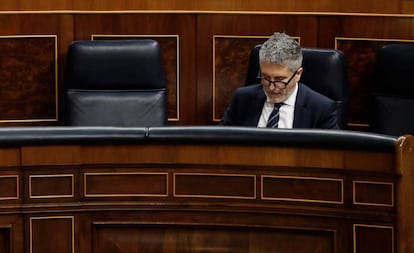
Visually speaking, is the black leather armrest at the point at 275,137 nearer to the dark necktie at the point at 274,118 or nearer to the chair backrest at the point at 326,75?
the dark necktie at the point at 274,118

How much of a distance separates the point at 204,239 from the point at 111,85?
128 cm

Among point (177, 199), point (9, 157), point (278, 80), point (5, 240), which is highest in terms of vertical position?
point (278, 80)

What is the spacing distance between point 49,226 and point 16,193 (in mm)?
135

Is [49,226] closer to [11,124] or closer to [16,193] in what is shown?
[16,193]

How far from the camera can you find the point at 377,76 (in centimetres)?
402

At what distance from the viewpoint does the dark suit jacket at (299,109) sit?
342 centimetres

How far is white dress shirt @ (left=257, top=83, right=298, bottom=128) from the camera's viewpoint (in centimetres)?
342

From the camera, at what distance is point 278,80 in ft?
11.1

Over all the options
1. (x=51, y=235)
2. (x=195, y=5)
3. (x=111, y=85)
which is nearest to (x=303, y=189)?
(x=51, y=235)

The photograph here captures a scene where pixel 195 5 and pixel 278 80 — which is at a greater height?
pixel 195 5

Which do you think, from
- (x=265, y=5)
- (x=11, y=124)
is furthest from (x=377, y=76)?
(x=11, y=124)

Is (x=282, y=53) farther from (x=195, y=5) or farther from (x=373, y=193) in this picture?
(x=195, y=5)

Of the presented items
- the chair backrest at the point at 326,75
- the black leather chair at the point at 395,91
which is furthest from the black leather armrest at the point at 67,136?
the black leather chair at the point at 395,91

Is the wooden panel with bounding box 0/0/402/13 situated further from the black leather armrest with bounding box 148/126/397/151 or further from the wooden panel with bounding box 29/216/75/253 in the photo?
the wooden panel with bounding box 29/216/75/253
